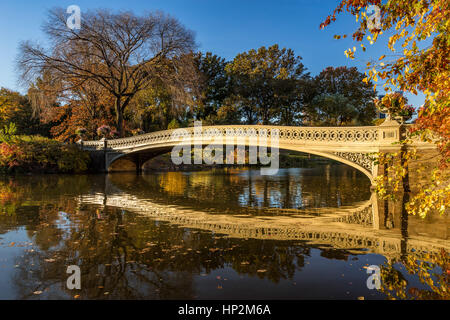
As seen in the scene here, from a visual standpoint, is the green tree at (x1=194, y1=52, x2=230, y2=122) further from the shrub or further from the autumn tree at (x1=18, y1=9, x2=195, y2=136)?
the shrub

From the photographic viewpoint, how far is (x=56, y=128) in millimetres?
31578

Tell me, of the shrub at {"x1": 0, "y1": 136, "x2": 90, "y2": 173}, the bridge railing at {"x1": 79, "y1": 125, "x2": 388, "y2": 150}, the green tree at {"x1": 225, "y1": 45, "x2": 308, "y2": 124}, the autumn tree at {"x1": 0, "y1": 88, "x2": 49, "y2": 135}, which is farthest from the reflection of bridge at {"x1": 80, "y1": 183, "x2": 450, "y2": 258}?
the autumn tree at {"x1": 0, "y1": 88, "x2": 49, "y2": 135}

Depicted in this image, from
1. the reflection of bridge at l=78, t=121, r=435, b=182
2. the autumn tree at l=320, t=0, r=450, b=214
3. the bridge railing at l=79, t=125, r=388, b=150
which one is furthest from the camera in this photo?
the bridge railing at l=79, t=125, r=388, b=150

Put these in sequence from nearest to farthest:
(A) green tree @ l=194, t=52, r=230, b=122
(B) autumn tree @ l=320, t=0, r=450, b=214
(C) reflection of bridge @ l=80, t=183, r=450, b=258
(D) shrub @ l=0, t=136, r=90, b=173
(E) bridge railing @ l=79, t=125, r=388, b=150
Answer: (B) autumn tree @ l=320, t=0, r=450, b=214 < (C) reflection of bridge @ l=80, t=183, r=450, b=258 < (E) bridge railing @ l=79, t=125, r=388, b=150 < (D) shrub @ l=0, t=136, r=90, b=173 < (A) green tree @ l=194, t=52, r=230, b=122

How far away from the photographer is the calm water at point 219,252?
3.06 metres

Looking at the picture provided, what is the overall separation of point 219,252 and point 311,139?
9677 mm

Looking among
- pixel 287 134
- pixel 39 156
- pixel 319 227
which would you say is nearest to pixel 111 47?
pixel 39 156

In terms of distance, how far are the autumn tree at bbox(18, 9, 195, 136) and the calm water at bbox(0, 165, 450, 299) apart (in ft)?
53.9

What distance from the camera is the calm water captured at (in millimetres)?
3064

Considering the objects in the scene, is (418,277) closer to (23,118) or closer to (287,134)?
(287,134)

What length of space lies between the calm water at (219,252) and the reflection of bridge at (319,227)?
0.06 feet

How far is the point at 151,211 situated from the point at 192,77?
652 inches

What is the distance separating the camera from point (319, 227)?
586 cm
